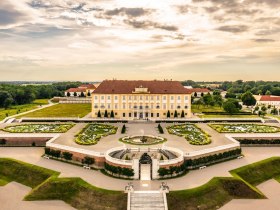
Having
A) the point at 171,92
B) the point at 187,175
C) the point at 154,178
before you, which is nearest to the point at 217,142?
the point at 187,175

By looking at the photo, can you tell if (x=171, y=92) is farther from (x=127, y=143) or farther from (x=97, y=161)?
(x=97, y=161)

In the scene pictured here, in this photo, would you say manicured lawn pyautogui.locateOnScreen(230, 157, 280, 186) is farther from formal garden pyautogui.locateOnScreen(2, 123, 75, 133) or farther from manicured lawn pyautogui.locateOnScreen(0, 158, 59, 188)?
formal garden pyautogui.locateOnScreen(2, 123, 75, 133)

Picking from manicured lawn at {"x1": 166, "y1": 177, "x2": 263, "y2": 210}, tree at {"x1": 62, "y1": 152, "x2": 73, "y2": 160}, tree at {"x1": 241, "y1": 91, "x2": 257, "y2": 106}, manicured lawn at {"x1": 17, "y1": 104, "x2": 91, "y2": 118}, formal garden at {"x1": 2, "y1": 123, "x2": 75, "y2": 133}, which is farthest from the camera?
tree at {"x1": 241, "y1": 91, "x2": 257, "y2": 106}

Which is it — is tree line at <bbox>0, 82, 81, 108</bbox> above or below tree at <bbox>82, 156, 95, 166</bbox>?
above

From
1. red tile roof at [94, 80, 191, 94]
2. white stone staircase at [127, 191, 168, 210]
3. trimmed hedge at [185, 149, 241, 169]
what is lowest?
white stone staircase at [127, 191, 168, 210]

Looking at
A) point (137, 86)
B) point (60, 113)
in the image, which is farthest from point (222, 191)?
point (60, 113)

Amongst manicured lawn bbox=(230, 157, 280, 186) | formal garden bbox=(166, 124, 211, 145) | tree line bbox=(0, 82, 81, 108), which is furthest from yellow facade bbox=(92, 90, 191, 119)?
tree line bbox=(0, 82, 81, 108)

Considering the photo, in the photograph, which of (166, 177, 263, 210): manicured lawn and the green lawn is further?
the green lawn

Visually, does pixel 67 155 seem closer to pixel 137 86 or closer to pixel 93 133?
pixel 93 133
